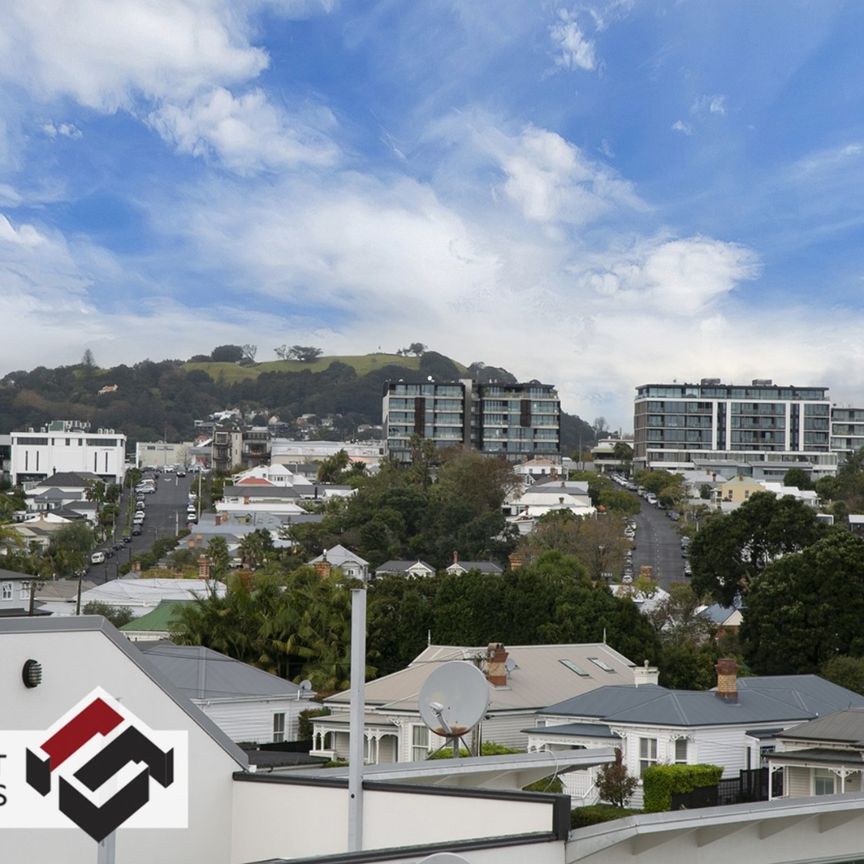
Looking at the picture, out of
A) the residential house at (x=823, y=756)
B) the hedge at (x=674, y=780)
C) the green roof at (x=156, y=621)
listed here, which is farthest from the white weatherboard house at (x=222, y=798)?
the green roof at (x=156, y=621)

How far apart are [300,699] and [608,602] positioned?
17.0 m

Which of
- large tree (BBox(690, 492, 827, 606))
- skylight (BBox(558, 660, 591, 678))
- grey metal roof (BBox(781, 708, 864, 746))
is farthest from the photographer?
large tree (BBox(690, 492, 827, 606))

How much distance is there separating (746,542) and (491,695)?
4629 cm

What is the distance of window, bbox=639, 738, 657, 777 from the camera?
40062 millimetres

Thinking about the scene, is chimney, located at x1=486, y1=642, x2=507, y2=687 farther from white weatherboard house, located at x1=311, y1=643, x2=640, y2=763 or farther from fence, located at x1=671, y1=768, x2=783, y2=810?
fence, located at x1=671, y1=768, x2=783, y2=810

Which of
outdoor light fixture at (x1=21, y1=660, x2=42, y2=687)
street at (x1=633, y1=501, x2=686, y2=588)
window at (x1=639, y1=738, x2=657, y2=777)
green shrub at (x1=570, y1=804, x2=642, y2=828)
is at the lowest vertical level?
green shrub at (x1=570, y1=804, x2=642, y2=828)

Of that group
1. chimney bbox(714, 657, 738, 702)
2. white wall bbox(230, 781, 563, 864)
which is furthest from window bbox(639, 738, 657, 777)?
white wall bbox(230, 781, 563, 864)

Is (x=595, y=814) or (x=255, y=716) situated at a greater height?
(x=255, y=716)

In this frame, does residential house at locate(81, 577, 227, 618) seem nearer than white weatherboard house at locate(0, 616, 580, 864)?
No

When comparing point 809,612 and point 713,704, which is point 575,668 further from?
point 809,612

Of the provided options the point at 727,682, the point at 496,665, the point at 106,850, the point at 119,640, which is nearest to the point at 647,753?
the point at 727,682

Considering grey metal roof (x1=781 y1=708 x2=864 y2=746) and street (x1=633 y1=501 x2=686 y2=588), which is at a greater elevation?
street (x1=633 y1=501 x2=686 y2=588)

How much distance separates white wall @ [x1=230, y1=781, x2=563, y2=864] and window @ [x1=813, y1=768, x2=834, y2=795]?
22.5 m

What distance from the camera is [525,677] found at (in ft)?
156
